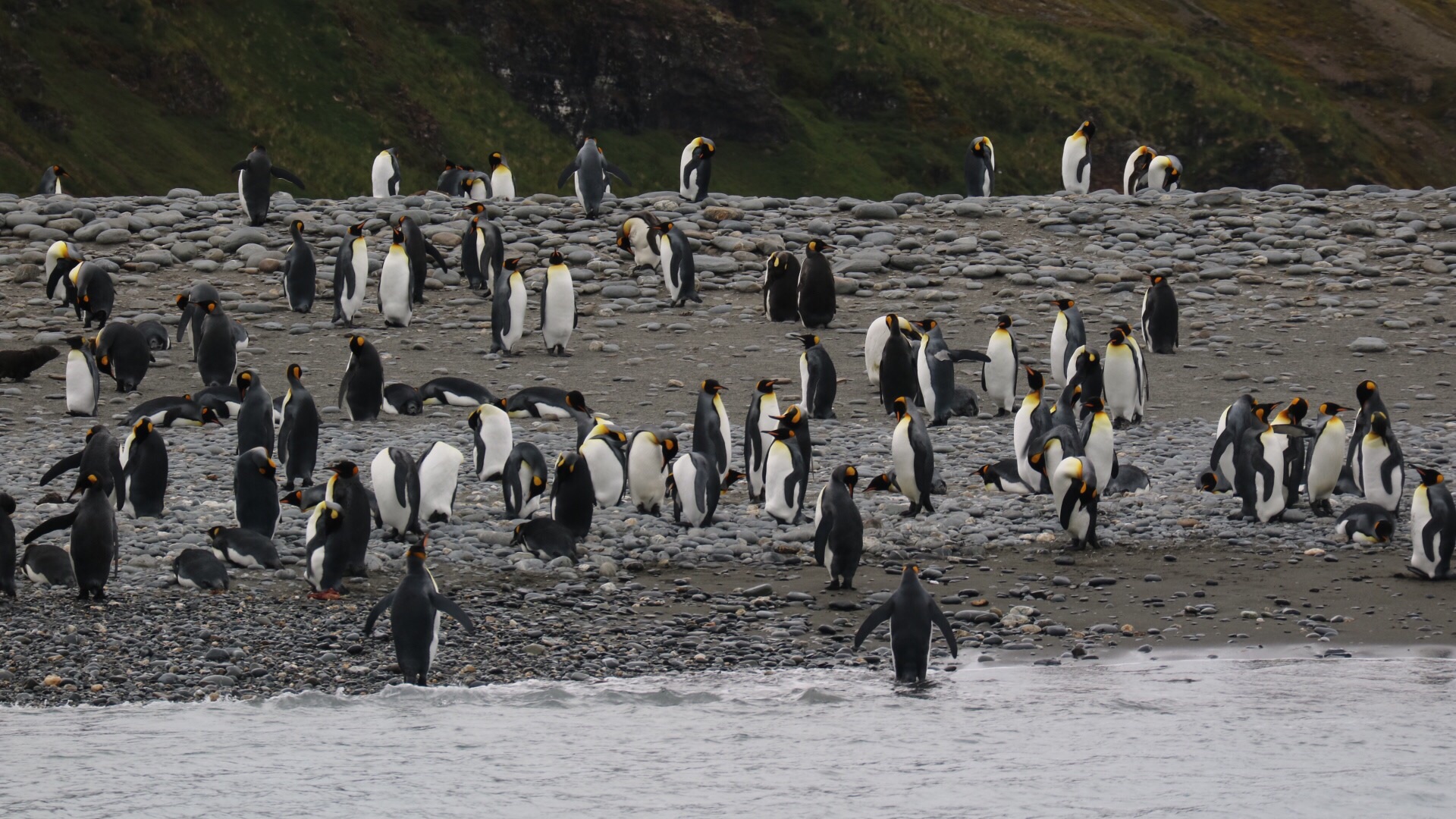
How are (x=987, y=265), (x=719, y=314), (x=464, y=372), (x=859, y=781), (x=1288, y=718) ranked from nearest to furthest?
(x=859, y=781) → (x=1288, y=718) → (x=464, y=372) → (x=719, y=314) → (x=987, y=265)

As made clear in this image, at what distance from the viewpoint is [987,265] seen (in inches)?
662

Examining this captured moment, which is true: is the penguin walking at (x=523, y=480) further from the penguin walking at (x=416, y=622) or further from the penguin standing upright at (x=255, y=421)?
the penguin walking at (x=416, y=622)

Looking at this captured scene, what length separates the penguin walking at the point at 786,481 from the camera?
9555mm

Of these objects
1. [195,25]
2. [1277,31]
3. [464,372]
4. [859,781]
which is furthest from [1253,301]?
[1277,31]

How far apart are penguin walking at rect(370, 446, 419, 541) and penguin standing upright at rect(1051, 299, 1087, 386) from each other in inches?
232

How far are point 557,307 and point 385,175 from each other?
9036 millimetres

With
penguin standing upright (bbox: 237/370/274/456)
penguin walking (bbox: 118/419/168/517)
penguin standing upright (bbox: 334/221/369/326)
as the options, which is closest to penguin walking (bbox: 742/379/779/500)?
penguin standing upright (bbox: 237/370/274/456)

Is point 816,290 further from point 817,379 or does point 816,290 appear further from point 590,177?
point 590,177

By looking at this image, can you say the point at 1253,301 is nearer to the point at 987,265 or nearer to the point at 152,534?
the point at 987,265

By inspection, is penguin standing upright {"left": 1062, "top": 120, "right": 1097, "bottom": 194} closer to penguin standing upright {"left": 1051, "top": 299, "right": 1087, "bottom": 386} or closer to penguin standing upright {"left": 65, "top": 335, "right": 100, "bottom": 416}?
penguin standing upright {"left": 1051, "top": 299, "right": 1087, "bottom": 386}

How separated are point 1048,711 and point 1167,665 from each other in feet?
2.34

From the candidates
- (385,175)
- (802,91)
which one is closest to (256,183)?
(385,175)

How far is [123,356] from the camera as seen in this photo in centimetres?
1284

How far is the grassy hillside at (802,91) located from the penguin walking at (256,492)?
26.1m
